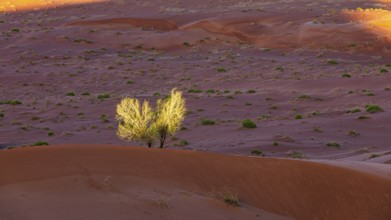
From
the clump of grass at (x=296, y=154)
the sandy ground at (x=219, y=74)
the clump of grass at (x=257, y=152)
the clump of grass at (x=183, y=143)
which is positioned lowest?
the sandy ground at (x=219, y=74)

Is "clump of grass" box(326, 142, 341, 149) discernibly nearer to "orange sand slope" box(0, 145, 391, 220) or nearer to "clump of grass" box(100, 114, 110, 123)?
"orange sand slope" box(0, 145, 391, 220)

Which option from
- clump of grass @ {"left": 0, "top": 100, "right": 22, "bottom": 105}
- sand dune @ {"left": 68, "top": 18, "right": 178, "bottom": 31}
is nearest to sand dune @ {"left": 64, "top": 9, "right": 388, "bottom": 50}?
sand dune @ {"left": 68, "top": 18, "right": 178, "bottom": 31}

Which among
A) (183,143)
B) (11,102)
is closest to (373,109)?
(183,143)

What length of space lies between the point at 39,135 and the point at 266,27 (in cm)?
3458

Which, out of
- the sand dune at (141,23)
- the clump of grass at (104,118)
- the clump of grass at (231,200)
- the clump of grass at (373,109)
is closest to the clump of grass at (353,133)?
the clump of grass at (373,109)

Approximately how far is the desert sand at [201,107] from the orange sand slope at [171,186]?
0.11 ft

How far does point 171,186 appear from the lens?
31.6ft

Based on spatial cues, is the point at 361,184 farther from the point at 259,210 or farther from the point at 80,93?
the point at 80,93

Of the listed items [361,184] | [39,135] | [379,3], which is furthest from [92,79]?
[379,3]

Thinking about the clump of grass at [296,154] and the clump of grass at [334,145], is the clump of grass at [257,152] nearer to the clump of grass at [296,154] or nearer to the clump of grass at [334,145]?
the clump of grass at [296,154]

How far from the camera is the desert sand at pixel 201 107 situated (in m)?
9.36

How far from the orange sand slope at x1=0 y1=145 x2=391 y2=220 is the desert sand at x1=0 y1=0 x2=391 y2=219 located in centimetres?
3

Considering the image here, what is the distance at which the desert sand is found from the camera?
9.36 meters

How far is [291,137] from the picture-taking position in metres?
23.5
